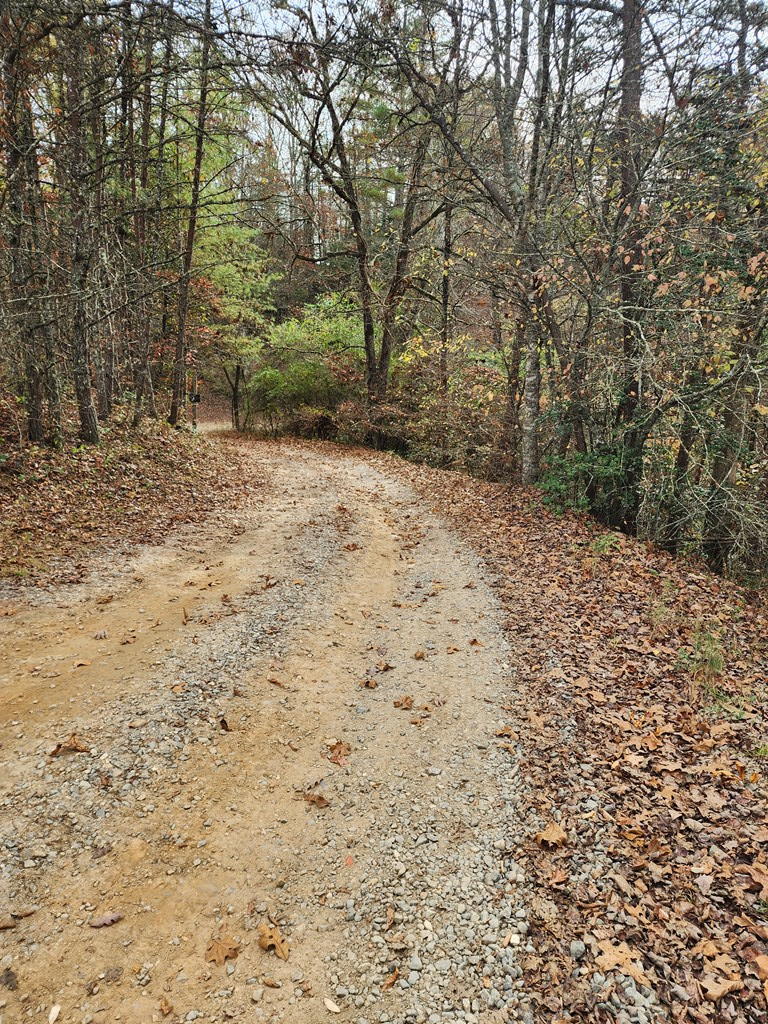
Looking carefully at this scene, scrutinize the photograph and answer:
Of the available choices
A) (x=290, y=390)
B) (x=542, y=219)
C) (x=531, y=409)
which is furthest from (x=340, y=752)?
(x=290, y=390)

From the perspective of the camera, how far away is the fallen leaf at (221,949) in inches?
120

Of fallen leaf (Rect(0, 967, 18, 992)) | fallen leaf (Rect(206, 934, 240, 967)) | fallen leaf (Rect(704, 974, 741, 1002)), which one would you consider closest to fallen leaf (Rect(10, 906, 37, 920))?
fallen leaf (Rect(0, 967, 18, 992))

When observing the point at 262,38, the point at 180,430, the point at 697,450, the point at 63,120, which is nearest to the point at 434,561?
the point at 697,450

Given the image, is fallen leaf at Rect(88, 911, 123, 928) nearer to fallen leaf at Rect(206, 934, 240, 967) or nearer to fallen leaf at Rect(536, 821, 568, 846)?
fallen leaf at Rect(206, 934, 240, 967)

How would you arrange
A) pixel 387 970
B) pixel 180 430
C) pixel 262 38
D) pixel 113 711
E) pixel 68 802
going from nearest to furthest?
pixel 387 970, pixel 68 802, pixel 113 711, pixel 262 38, pixel 180 430

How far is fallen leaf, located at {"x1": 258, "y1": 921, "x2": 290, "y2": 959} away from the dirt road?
1cm

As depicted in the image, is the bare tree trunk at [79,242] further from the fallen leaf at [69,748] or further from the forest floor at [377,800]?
the fallen leaf at [69,748]

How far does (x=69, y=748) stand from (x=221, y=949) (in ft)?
6.72

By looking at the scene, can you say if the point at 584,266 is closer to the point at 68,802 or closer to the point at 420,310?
the point at 68,802

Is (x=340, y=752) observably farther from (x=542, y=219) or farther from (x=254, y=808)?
(x=542, y=219)

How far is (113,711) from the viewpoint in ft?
15.3

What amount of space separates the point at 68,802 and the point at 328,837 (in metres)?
1.91

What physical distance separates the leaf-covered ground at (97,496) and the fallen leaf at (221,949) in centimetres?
510

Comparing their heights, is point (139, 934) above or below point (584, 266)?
below
